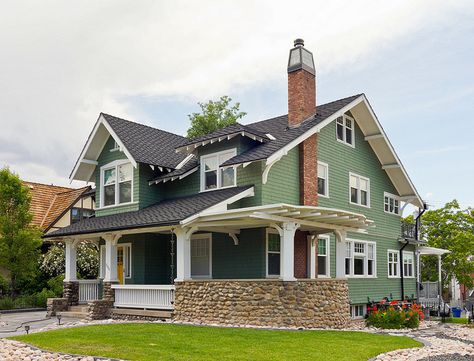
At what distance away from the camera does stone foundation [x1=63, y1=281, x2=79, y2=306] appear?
2294 centimetres

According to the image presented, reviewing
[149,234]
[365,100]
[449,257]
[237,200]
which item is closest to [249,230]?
[237,200]

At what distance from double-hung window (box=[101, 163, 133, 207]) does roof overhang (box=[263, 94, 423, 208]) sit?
288 inches

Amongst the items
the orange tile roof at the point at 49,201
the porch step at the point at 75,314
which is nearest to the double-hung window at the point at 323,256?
the porch step at the point at 75,314

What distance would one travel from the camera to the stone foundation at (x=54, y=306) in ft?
72.2

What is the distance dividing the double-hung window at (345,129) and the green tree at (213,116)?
726 inches

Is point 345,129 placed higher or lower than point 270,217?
higher

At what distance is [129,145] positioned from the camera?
2233 cm

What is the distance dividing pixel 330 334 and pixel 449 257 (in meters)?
25.7

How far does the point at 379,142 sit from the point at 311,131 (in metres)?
6.53

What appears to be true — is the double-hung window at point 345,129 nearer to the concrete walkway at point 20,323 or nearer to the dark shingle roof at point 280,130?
the dark shingle roof at point 280,130

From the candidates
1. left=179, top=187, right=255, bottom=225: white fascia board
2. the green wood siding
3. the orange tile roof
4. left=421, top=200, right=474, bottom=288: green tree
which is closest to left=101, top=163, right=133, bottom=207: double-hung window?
left=179, top=187, right=255, bottom=225: white fascia board

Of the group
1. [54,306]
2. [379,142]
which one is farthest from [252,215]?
[379,142]

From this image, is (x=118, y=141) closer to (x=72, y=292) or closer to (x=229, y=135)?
(x=229, y=135)

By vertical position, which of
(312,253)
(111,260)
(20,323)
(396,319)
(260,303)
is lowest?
(20,323)
